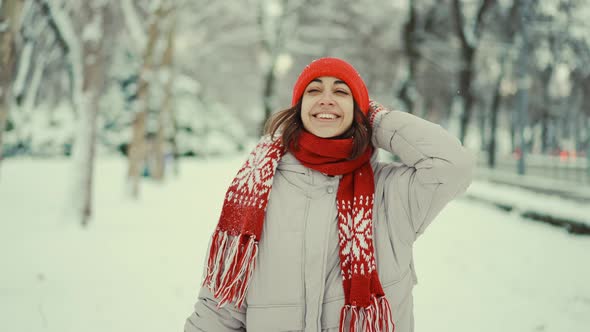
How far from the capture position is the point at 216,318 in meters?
1.82

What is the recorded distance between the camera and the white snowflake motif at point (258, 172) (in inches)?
73.4

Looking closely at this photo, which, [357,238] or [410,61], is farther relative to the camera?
[410,61]

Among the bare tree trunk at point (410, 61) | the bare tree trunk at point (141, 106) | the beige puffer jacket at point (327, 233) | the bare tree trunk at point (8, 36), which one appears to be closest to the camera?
the beige puffer jacket at point (327, 233)

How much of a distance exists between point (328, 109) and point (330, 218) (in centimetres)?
48

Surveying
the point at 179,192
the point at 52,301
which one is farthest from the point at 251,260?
the point at 179,192

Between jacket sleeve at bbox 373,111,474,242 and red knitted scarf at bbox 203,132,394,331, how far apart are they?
12cm

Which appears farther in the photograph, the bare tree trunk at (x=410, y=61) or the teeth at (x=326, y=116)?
the bare tree trunk at (x=410, y=61)

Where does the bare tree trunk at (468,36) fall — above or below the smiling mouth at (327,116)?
above

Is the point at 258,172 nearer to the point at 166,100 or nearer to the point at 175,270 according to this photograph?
the point at 175,270

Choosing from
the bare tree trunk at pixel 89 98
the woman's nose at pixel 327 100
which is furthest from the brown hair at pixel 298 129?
the bare tree trunk at pixel 89 98

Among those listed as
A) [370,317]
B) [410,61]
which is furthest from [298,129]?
[410,61]

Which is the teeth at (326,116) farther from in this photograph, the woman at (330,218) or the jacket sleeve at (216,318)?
the jacket sleeve at (216,318)

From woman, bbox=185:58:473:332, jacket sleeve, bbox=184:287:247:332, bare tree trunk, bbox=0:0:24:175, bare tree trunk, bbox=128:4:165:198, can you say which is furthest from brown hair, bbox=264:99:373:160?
bare tree trunk, bbox=128:4:165:198

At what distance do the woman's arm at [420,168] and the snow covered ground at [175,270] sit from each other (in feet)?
6.52
